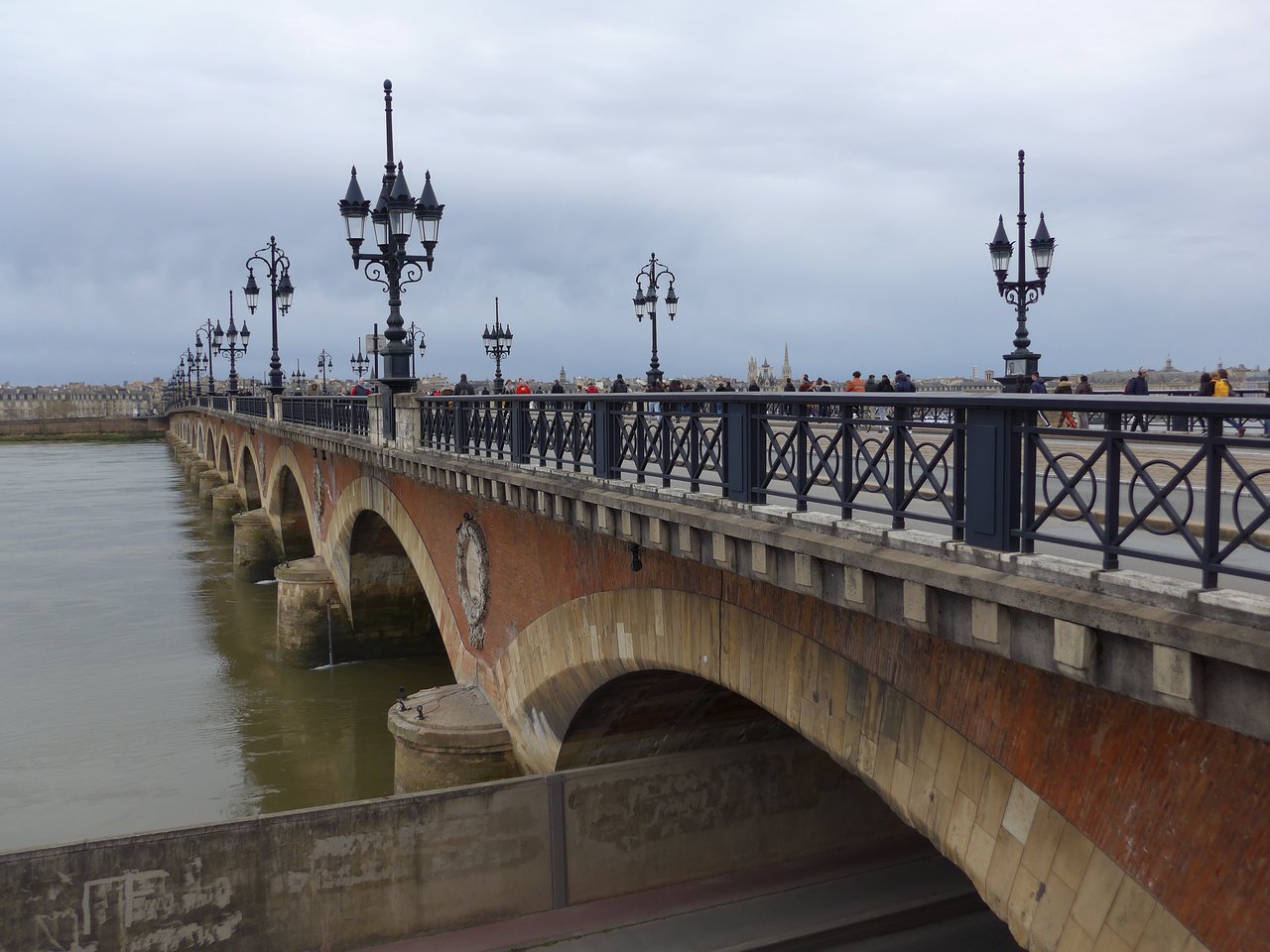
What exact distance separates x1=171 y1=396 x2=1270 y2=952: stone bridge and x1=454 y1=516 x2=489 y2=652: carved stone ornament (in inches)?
45.6

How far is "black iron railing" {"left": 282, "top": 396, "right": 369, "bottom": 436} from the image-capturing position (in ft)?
65.7

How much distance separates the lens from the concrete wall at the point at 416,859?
10672 millimetres

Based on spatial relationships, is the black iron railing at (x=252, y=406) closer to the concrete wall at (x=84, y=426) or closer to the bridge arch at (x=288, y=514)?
the bridge arch at (x=288, y=514)

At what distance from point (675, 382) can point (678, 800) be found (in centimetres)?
1269

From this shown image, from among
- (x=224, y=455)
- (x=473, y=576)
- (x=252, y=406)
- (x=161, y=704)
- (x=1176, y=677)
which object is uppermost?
(x=252, y=406)

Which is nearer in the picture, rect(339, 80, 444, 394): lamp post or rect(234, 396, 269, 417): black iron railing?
rect(339, 80, 444, 394): lamp post

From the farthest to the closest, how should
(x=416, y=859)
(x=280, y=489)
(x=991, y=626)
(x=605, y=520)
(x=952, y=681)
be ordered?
1. (x=280, y=489)
2. (x=416, y=859)
3. (x=605, y=520)
4. (x=952, y=681)
5. (x=991, y=626)

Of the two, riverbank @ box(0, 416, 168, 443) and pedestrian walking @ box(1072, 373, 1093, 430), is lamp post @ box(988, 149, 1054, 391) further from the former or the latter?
riverbank @ box(0, 416, 168, 443)

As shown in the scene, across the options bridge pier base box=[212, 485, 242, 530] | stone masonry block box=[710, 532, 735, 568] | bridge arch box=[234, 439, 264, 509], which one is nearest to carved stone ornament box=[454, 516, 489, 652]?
stone masonry block box=[710, 532, 735, 568]

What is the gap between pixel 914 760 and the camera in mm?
6133

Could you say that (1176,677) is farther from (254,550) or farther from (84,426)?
(84,426)

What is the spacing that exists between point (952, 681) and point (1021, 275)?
1310 cm

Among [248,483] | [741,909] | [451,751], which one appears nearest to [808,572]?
[741,909]

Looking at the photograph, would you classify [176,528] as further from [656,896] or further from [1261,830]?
[1261,830]
